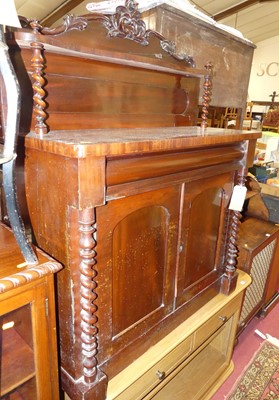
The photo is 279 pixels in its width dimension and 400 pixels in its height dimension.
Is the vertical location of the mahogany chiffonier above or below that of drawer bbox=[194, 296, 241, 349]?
above

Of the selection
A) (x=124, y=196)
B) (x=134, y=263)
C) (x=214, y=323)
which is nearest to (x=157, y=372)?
(x=214, y=323)

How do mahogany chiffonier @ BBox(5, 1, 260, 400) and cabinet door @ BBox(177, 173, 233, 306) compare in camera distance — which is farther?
cabinet door @ BBox(177, 173, 233, 306)

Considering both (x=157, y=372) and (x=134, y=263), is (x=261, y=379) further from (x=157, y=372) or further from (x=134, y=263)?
(x=134, y=263)

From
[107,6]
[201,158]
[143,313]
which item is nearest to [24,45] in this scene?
[107,6]

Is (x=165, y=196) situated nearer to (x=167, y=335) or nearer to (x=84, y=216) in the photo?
(x=84, y=216)

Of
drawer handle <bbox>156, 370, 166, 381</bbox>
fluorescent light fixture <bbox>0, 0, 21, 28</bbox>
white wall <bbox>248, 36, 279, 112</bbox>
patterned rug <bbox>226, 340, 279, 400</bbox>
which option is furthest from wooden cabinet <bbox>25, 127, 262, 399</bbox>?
white wall <bbox>248, 36, 279, 112</bbox>

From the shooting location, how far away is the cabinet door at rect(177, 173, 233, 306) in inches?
46.0

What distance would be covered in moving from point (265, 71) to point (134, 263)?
11.1 m

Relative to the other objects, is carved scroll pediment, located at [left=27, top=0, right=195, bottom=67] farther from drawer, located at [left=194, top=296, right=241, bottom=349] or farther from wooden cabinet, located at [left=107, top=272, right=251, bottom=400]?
drawer, located at [left=194, top=296, right=241, bottom=349]

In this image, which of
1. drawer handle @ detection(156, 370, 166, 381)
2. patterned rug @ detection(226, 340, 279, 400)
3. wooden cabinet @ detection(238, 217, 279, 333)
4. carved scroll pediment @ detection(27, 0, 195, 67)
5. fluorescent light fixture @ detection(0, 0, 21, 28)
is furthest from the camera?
wooden cabinet @ detection(238, 217, 279, 333)

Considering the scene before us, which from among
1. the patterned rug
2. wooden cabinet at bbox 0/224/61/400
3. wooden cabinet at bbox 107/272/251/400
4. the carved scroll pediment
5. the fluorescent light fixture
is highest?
the carved scroll pediment

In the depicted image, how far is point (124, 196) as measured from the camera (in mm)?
861

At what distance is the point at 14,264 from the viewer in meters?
0.73

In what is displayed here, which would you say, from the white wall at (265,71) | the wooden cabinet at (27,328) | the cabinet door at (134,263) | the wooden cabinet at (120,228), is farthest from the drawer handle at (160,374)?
the white wall at (265,71)
